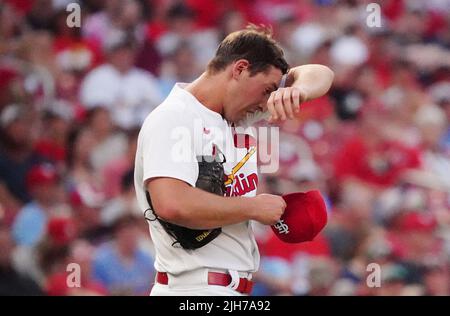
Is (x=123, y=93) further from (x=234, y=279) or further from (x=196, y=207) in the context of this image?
(x=196, y=207)

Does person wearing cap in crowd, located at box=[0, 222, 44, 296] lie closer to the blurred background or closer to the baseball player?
the blurred background

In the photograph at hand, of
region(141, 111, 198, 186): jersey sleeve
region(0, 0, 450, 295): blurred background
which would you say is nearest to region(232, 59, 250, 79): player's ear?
region(141, 111, 198, 186): jersey sleeve

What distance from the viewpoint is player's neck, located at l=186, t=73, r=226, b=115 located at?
10.7 feet

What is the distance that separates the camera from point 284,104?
3.02 m

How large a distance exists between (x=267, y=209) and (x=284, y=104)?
15.0 inches

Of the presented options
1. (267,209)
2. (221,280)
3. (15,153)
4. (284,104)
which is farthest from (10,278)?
(284,104)

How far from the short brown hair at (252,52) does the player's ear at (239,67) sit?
0.05ft

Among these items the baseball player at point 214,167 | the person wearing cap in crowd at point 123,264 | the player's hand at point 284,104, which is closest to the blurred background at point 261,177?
the person wearing cap in crowd at point 123,264

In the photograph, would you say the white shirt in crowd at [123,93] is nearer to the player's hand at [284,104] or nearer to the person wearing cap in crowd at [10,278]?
the person wearing cap in crowd at [10,278]

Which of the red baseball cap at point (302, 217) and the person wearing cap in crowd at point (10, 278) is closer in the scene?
the red baseball cap at point (302, 217)

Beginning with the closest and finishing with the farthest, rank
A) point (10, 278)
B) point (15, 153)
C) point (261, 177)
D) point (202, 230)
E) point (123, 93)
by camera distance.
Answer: point (202, 230)
point (10, 278)
point (15, 153)
point (261, 177)
point (123, 93)

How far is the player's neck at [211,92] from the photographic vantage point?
3.27 m
